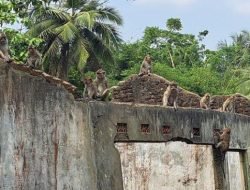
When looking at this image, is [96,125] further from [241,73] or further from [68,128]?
[241,73]

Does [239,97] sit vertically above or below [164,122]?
above

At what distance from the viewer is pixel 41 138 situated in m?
8.57

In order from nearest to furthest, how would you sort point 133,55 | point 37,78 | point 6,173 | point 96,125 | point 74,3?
point 6,173 < point 37,78 < point 96,125 < point 74,3 < point 133,55

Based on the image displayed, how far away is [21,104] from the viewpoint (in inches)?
332

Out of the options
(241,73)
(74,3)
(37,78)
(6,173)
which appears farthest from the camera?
(241,73)

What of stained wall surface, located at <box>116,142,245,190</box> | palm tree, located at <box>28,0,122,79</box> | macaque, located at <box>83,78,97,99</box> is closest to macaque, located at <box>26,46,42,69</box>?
macaque, located at <box>83,78,97,99</box>

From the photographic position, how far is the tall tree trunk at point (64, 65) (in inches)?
879

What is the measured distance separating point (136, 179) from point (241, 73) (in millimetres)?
13982

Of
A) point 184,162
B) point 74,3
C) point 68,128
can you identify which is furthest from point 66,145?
point 74,3

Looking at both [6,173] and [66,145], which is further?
[66,145]

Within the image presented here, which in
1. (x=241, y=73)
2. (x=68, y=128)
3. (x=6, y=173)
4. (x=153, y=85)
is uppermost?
(x=241, y=73)

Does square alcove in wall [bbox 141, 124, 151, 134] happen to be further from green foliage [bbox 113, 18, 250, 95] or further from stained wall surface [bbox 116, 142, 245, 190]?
green foliage [bbox 113, 18, 250, 95]

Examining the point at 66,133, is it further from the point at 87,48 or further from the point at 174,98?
the point at 87,48

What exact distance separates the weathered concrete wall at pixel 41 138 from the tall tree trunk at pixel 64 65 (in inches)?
513
